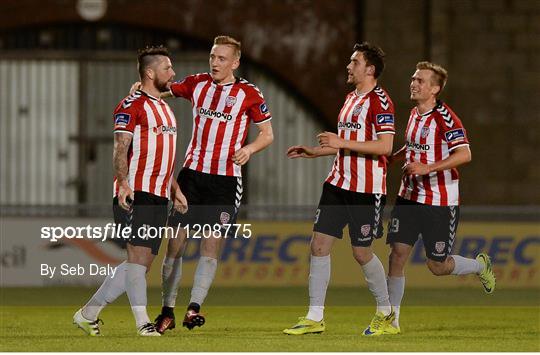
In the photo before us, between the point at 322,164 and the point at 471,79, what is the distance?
7.43ft

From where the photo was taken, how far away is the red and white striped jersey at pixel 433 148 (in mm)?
9688

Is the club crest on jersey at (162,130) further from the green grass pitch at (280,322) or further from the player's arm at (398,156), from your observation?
the player's arm at (398,156)

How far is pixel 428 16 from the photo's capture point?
1831 centimetres

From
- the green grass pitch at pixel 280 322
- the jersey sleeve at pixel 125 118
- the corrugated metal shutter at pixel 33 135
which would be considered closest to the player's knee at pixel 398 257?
the green grass pitch at pixel 280 322

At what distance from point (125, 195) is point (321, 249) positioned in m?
1.46

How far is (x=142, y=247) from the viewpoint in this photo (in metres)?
8.97

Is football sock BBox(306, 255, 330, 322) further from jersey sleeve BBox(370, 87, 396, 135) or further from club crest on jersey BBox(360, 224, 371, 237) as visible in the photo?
jersey sleeve BBox(370, 87, 396, 135)

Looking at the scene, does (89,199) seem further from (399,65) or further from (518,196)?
(518,196)

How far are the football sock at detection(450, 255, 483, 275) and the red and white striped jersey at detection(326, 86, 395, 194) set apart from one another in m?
1.01

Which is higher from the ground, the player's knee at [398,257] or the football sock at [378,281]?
the player's knee at [398,257]

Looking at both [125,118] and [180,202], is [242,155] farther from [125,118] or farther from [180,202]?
[125,118]

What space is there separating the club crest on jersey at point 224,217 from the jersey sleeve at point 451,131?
161 cm

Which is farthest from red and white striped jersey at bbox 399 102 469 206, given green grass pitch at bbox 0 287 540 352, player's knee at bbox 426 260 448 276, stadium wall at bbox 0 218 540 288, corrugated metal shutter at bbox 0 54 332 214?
corrugated metal shutter at bbox 0 54 332 214

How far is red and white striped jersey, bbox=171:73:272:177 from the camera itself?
938cm
